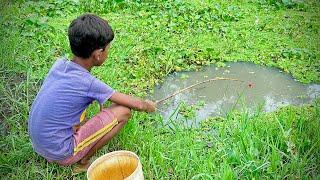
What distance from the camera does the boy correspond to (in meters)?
3.15

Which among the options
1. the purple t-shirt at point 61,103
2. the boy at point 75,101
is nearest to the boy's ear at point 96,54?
the boy at point 75,101

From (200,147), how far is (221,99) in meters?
1.11

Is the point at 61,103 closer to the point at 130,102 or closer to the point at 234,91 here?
the point at 130,102

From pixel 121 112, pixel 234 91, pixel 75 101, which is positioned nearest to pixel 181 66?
pixel 234 91

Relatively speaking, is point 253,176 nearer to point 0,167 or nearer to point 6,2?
point 0,167

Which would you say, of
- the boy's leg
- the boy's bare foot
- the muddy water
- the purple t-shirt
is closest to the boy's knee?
the boy's leg

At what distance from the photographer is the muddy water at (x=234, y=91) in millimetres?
4438

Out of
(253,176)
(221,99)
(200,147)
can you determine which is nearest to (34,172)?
(200,147)

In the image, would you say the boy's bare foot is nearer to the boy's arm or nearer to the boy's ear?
the boy's arm

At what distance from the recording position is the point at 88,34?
10.2ft

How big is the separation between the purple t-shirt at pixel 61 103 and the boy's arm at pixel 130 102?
0.19 ft

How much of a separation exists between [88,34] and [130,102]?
572 mm

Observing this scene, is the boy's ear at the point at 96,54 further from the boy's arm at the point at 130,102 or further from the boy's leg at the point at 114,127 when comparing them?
the boy's leg at the point at 114,127

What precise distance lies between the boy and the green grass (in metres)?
0.29
